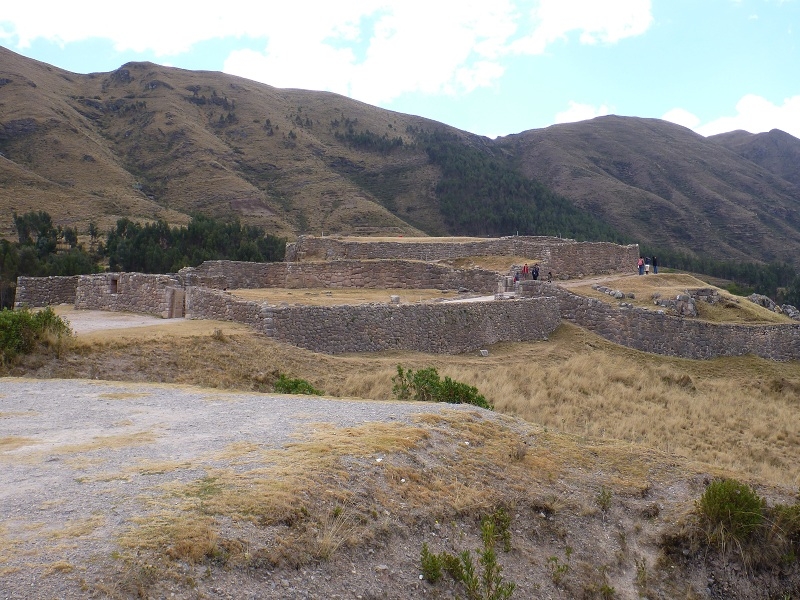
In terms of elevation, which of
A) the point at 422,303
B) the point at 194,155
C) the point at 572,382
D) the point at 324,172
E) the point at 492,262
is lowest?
the point at 572,382

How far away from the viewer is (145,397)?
10492mm

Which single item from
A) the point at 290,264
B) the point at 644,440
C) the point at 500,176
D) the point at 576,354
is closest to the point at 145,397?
the point at 644,440

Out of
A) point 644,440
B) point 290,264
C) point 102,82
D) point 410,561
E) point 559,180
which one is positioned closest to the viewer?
point 410,561

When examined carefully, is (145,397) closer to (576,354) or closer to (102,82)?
(576,354)

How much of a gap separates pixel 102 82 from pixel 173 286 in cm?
11237

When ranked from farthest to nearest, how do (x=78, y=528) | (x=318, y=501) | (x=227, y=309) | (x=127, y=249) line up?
(x=127, y=249) < (x=227, y=309) < (x=318, y=501) < (x=78, y=528)

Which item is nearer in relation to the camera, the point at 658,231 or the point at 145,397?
the point at 145,397

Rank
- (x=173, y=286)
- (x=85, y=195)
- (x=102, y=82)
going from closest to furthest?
(x=173, y=286), (x=85, y=195), (x=102, y=82)

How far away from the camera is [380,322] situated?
18641 mm

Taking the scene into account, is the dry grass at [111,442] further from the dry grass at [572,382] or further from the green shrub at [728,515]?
the green shrub at [728,515]

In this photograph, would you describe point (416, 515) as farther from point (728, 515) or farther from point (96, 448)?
point (728, 515)

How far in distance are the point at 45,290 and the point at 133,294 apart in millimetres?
5382

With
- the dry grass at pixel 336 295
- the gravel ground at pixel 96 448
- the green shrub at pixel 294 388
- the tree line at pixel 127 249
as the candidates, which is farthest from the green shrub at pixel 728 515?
the tree line at pixel 127 249

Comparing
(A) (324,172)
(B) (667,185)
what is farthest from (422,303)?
(B) (667,185)
